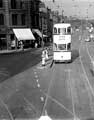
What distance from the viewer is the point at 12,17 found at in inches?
1777

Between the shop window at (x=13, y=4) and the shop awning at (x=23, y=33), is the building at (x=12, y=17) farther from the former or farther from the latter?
the shop awning at (x=23, y=33)

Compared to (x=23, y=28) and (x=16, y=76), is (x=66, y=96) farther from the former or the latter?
(x=23, y=28)

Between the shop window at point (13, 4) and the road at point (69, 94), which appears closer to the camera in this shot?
the road at point (69, 94)

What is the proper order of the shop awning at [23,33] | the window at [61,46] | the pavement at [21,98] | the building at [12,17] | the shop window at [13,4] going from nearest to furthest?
the pavement at [21,98]
the window at [61,46]
the shop awning at [23,33]
the building at [12,17]
the shop window at [13,4]

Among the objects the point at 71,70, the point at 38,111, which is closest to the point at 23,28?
the point at 71,70

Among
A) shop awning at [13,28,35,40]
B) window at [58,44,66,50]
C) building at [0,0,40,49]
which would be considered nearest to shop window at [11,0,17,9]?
building at [0,0,40,49]

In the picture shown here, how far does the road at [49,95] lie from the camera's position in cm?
1184

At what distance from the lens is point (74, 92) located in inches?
611

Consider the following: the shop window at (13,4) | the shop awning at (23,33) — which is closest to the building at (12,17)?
the shop window at (13,4)

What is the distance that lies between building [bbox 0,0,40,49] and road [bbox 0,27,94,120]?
23.5m

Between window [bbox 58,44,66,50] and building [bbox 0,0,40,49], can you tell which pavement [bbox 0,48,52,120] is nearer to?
window [bbox 58,44,66,50]

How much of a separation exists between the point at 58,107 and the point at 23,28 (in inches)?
1397

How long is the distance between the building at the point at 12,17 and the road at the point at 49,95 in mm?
23453

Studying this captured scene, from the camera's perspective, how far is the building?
44.2 m
